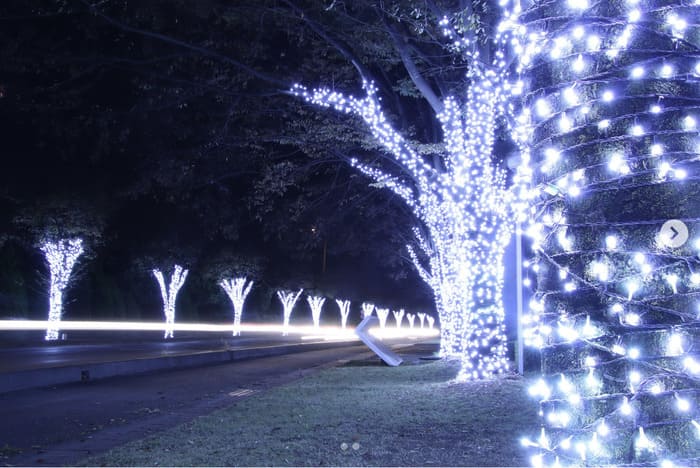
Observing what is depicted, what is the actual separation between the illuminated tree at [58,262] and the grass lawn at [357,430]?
12.8 meters

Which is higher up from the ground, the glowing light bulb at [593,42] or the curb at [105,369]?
the glowing light bulb at [593,42]

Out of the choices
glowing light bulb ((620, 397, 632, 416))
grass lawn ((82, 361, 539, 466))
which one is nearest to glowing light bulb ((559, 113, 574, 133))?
glowing light bulb ((620, 397, 632, 416))

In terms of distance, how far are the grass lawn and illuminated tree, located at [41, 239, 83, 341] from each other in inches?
502

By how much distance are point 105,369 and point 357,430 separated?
28.2ft

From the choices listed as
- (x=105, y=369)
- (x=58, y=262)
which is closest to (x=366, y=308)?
(x=58, y=262)

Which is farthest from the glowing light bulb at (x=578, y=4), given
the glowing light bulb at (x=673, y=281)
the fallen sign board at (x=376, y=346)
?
the fallen sign board at (x=376, y=346)

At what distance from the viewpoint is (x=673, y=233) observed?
2537 mm

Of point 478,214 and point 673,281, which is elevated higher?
point 478,214

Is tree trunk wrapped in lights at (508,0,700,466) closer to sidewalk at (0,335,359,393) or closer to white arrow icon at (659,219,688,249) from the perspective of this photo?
white arrow icon at (659,219,688,249)

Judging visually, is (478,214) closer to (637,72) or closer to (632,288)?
(637,72)

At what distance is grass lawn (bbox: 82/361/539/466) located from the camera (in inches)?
223

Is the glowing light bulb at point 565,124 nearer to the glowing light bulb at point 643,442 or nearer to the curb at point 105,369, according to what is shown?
the glowing light bulb at point 643,442

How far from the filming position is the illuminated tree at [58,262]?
69.2ft

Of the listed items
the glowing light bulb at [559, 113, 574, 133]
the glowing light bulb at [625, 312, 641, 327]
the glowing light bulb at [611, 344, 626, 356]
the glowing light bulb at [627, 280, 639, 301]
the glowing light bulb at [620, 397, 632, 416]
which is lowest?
the glowing light bulb at [620, 397, 632, 416]
